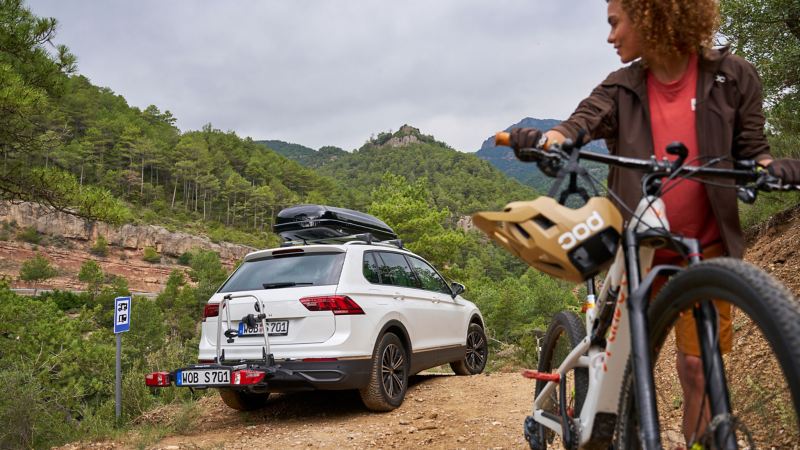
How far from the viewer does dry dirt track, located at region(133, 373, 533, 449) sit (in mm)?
4875

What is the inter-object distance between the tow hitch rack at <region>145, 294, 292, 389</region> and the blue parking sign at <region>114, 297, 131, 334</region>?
3.43 m

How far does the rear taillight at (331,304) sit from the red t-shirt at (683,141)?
3670 millimetres

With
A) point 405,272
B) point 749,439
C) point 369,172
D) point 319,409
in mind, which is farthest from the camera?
point 369,172

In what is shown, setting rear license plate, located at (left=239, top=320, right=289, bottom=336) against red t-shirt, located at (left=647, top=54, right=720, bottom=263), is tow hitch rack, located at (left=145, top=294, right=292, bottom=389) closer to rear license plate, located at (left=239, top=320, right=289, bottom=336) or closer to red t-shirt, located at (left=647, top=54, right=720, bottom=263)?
rear license plate, located at (left=239, top=320, right=289, bottom=336)

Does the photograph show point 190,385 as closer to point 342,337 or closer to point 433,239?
point 342,337

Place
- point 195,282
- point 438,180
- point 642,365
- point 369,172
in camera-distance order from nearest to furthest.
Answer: point 642,365 < point 195,282 < point 438,180 < point 369,172

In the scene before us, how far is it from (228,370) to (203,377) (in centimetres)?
29

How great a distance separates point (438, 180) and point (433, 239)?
318ft

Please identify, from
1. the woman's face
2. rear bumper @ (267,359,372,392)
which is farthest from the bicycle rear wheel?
rear bumper @ (267,359,372,392)

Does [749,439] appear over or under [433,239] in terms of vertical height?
under

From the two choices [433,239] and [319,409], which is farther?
[433,239]

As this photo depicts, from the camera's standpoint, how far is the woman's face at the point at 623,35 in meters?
2.18

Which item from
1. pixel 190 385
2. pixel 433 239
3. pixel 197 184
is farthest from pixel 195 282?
pixel 190 385

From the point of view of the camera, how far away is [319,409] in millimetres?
6262
